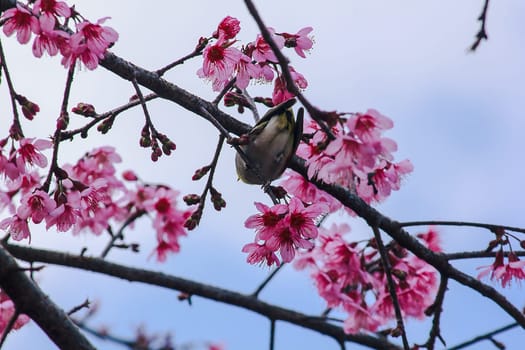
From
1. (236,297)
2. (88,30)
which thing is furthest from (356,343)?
(88,30)

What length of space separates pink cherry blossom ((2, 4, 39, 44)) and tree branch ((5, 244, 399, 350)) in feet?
7.42

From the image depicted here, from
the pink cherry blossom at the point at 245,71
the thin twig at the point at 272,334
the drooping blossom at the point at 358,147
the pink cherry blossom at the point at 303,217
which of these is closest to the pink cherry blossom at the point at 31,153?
the pink cherry blossom at the point at 245,71

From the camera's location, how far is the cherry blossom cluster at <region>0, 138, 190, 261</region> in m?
3.49

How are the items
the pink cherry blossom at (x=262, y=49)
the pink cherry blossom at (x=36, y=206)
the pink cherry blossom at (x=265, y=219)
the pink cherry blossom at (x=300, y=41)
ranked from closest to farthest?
1. the pink cherry blossom at (x=265, y=219)
2. the pink cherry blossom at (x=36, y=206)
3. the pink cherry blossom at (x=262, y=49)
4. the pink cherry blossom at (x=300, y=41)

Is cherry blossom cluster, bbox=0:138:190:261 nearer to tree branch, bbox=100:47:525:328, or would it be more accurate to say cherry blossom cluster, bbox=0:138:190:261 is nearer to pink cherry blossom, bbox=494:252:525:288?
tree branch, bbox=100:47:525:328

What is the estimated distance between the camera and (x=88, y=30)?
3309 millimetres

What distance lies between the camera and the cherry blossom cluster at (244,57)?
370 centimetres

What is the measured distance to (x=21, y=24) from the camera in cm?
334

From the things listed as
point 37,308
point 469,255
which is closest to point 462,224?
point 469,255

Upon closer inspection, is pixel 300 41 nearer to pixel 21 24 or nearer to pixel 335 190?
pixel 335 190

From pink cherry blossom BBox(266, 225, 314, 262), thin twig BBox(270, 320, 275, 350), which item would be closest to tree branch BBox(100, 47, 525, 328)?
pink cherry blossom BBox(266, 225, 314, 262)

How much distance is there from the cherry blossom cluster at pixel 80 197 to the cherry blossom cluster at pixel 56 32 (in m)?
0.48

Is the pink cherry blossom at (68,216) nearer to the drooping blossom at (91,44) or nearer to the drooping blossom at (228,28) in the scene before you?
the drooping blossom at (91,44)

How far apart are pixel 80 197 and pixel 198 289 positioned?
6.99 ft
